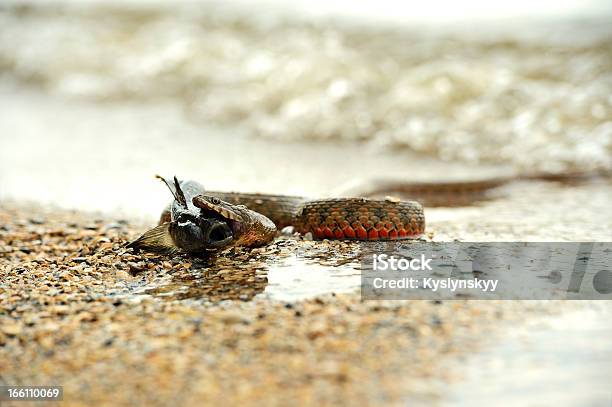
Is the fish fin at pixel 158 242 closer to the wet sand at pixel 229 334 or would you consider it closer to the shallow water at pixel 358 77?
the wet sand at pixel 229 334

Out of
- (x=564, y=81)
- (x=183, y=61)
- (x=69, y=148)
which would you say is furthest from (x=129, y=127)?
(x=564, y=81)

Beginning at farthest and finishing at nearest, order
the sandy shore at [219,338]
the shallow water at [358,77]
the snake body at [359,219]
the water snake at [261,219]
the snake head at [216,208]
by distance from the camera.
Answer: the shallow water at [358,77] < the snake body at [359,219] < the water snake at [261,219] < the snake head at [216,208] < the sandy shore at [219,338]

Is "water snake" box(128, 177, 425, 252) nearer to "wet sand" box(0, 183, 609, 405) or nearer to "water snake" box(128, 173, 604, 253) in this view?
"water snake" box(128, 173, 604, 253)

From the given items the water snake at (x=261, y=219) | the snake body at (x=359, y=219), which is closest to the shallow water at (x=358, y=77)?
the snake body at (x=359, y=219)

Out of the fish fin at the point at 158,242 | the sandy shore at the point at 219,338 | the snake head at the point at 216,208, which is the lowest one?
the sandy shore at the point at 219,338

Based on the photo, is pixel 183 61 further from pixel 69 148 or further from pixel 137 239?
pixel 137 239

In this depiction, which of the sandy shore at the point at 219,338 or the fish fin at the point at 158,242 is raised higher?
the fish fin at the point at 158,242
